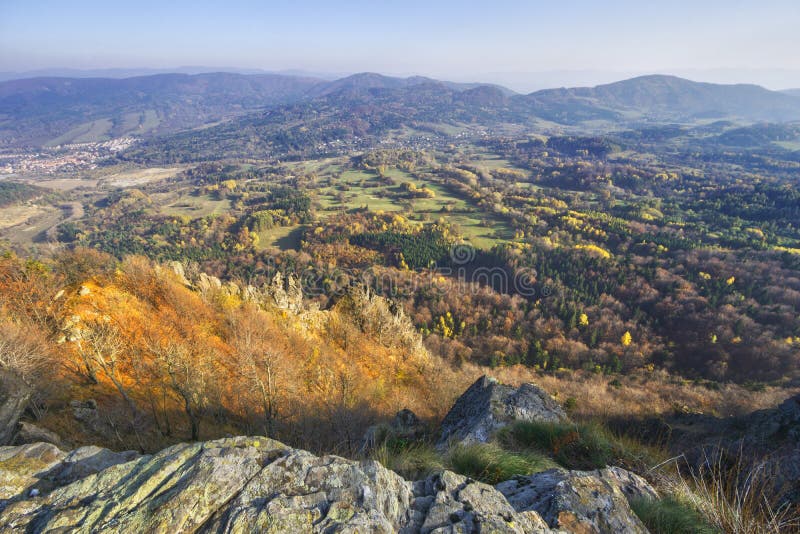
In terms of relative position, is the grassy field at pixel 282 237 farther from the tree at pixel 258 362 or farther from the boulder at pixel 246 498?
the boulder at pixel 246 498

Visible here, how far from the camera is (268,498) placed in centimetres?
534

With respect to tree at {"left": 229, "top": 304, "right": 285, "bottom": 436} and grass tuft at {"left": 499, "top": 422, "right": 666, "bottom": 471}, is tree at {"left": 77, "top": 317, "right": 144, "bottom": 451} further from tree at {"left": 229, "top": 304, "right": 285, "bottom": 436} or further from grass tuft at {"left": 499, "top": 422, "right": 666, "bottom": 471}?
grass tuft at {"left": 499, "top": 422, "right": 666, "bottom": 471}

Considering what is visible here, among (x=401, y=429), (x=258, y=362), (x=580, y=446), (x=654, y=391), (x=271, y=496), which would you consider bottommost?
(x=654, y=391)

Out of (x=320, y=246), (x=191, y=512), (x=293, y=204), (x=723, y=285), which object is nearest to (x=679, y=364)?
(x=723, y=285)

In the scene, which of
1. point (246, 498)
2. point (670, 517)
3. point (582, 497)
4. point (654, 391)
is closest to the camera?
point (246, 498)

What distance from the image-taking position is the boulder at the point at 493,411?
1472 cm

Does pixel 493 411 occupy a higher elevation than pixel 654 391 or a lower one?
higher

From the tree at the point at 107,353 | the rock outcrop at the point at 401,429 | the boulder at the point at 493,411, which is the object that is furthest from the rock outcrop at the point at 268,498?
the tree at the point at 107,353

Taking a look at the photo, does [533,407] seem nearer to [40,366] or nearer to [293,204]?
[40,366]

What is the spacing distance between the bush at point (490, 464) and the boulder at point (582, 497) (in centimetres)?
61

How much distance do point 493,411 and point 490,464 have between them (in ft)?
27.1

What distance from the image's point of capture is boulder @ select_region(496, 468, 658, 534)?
5.67 metres

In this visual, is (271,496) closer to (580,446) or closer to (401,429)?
(580,446)

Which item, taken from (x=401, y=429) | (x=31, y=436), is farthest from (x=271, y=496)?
(x=401, y=429)
